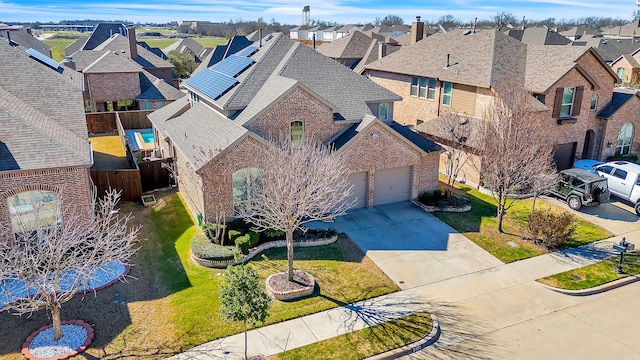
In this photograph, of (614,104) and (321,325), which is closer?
(321,325)

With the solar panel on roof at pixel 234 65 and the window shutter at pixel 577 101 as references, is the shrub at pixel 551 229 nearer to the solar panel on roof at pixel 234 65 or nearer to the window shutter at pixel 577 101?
the window shutter at pixel 577 101

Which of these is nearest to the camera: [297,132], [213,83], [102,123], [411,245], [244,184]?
[411,245]

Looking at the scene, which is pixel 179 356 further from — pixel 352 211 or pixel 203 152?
pixel 352 211

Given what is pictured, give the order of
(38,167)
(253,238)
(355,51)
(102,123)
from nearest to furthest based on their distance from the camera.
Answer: (38,167)
(253,238)
(102,123)
(355,51)

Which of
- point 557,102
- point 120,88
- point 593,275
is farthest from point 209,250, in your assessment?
point 120,88

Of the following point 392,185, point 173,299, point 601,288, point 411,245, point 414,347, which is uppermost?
point 392,185

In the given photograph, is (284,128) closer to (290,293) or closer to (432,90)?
(290,293)

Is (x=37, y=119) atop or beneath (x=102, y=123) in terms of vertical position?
atop
